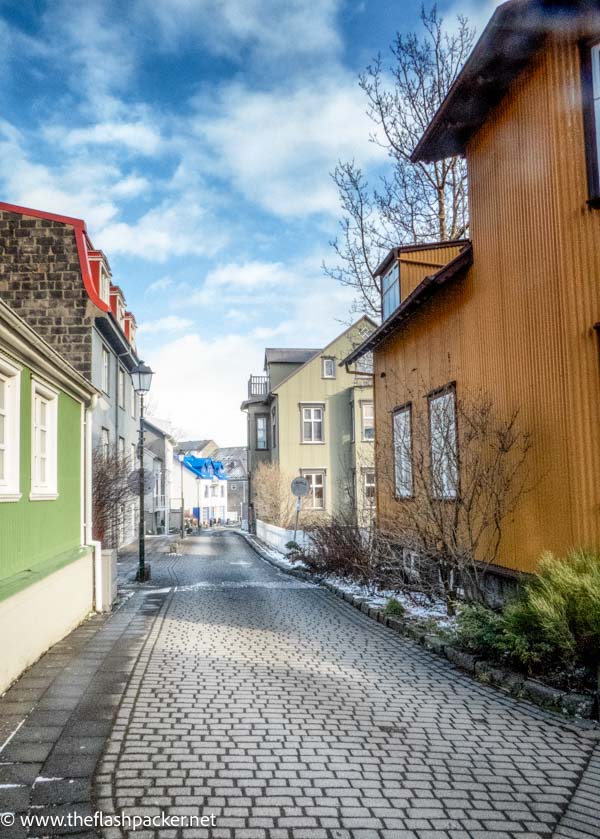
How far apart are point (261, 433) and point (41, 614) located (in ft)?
123

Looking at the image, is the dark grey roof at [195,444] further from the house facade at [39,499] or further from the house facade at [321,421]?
the house facade at [39,499]

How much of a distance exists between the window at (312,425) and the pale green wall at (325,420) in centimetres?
28

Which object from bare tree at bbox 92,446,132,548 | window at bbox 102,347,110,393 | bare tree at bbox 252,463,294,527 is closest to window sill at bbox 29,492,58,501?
bare tree at bbox 92,446,132,548

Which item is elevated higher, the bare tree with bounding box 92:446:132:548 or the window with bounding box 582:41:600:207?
the window with bounding box 582:41:600:207

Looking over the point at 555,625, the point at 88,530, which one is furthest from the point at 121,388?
the point at 555,625

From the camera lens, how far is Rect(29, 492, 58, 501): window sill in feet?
25.7

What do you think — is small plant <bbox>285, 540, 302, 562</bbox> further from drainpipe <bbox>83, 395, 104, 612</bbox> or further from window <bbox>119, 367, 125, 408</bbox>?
drainpipe <bbox>83, 395, 104, 612</bbox>

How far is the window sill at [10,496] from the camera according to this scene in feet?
21.7

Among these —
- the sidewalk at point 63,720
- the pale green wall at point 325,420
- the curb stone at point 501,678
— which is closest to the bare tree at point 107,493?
the sidewalk at point 63,720

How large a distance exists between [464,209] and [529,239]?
11223mm

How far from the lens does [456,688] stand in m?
6.57

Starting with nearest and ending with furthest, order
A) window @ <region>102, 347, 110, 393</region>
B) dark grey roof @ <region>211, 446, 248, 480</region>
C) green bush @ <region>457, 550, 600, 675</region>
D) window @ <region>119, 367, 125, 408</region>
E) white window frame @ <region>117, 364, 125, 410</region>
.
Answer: green bush @ <region>457, 550, 600, 675</region> → window @ <region>102, 347, 110, 393</region> → white window frame @ <region>117, 364, 125, 410</region> → window @ <region>119, 367, 125, 408</region> → dark grey roof @ <region>211, 446, 248, 480</region>

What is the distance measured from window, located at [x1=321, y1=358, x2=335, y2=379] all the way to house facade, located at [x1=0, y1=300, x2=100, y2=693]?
1135 inches

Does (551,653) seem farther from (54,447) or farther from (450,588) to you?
(54,447)
